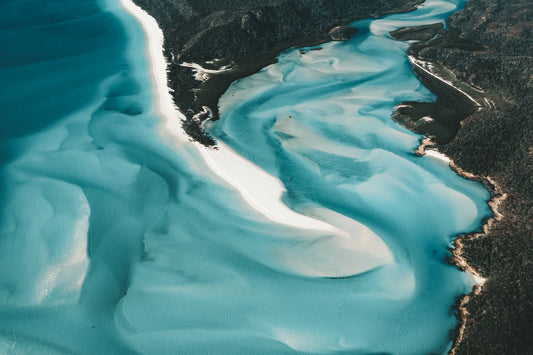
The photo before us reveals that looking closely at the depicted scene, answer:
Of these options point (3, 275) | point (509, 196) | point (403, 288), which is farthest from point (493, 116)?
point (3, 275)

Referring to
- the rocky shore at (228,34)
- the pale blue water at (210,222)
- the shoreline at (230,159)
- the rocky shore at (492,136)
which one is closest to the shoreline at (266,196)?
the shoreline at (230,159)

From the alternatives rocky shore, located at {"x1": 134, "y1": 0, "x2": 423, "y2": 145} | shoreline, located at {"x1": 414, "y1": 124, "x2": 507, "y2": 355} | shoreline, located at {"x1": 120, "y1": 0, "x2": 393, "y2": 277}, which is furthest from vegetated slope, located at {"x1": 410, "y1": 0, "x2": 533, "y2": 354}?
rocky shore, located at {"x1": 134, "y1": 0, "x2": 423, "y2": 145}

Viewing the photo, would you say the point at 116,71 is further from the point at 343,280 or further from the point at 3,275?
the point at 343,280

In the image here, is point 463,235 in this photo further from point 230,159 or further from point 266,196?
point 230,159

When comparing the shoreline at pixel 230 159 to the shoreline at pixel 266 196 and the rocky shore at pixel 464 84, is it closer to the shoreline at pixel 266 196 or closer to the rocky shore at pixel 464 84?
the shoreline at pixel 266 196

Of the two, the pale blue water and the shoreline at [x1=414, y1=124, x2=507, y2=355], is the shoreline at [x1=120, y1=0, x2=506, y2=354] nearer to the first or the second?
the shoreline at [x1=414, y1=124, x2=507, y2=355]

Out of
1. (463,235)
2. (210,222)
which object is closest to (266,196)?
(210,222)
